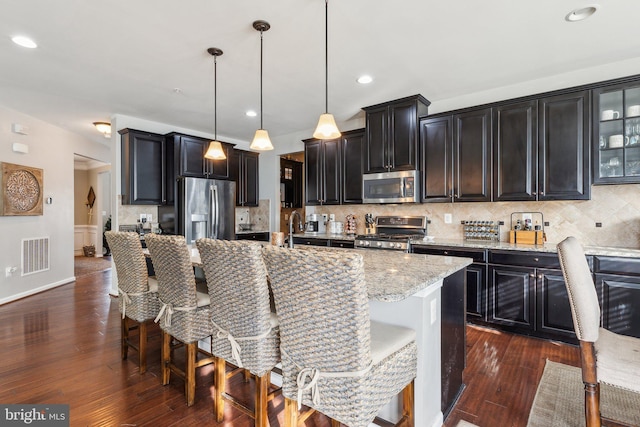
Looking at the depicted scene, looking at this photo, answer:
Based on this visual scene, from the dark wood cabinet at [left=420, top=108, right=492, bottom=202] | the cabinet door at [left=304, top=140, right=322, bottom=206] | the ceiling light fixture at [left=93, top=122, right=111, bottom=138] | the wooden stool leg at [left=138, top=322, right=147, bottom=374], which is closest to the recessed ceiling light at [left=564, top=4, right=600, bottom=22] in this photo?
the dark wood cabinet at [left=420, top=108, right=492, bottom=202]

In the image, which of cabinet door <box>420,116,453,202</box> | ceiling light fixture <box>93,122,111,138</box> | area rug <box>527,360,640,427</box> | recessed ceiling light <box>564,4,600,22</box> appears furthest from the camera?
ceiling light fixture <box>93,122,111,138</box>

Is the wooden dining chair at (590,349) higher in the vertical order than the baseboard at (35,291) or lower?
higher

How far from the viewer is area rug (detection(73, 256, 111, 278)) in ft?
21.7

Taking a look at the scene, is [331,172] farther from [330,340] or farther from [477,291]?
[330,340]

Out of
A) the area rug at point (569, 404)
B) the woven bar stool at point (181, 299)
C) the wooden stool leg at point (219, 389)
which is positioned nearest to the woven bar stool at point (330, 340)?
the wooden stool leg at point (219, 389)

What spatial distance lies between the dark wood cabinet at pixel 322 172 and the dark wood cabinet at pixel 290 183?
156cm

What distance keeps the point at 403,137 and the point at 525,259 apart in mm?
1883

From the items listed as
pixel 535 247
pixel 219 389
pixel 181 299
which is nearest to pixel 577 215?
pixel 535 247

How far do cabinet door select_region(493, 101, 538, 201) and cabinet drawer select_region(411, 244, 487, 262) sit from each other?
0.64 metres

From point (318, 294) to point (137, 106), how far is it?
418 centimetres

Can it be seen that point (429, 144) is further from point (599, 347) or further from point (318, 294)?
point (318, 294)

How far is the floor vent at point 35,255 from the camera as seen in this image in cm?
469

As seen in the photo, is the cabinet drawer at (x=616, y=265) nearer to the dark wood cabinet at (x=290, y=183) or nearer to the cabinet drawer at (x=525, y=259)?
the cabinet drawer at (x=525, y=259)

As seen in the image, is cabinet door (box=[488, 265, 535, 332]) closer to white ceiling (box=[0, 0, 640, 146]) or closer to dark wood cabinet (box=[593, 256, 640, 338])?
dark wood cabinet (box=[593, 256, 640, 338])
